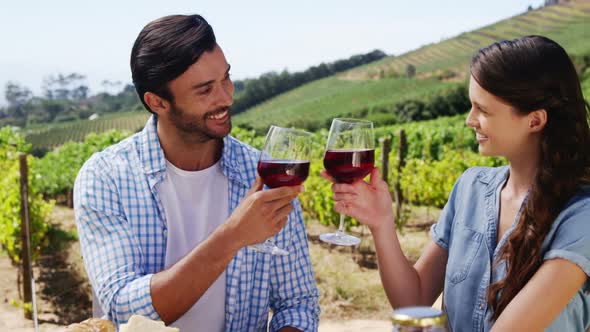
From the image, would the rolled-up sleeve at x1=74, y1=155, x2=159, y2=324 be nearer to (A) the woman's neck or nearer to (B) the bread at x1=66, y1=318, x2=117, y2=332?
(B) the bread at x1=66, y1=318, x2=117, y2=332

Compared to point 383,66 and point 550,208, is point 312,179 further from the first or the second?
point 383,66

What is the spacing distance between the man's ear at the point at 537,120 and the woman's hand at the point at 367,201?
463mm

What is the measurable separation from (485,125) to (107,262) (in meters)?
1.19

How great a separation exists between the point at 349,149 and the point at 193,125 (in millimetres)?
569

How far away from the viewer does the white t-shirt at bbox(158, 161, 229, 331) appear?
78.2 inches

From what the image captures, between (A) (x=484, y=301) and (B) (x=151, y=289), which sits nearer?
(B) (x=151, y=289)

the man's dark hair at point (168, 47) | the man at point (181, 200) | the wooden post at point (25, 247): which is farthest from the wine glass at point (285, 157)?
the wooden post at point (25, 247)

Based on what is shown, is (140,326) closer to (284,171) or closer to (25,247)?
(284,171)

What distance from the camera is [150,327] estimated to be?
1083 mm

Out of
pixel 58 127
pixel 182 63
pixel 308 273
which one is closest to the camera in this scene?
pixel 182 63

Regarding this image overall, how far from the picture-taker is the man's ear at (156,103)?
204 cm

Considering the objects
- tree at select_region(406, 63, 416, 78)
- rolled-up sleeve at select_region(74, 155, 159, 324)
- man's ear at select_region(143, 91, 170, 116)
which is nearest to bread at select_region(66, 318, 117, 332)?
rolled-up sleeve at select_region(74, 155, 159, 324)

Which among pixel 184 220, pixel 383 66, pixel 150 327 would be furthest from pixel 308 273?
pixel 383 66

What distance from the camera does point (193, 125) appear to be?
200cm
